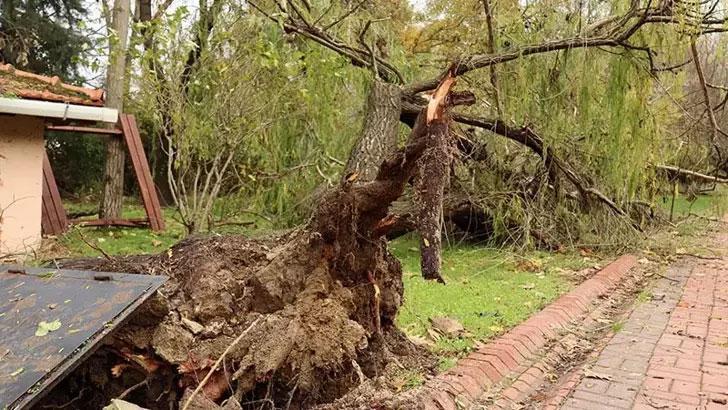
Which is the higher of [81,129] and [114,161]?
[81,129]

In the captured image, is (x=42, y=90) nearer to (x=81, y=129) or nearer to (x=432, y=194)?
(x=81, y=129)

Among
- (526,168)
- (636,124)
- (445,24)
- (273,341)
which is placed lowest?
(273,341)

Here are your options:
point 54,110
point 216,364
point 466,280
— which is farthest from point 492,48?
point 216,364

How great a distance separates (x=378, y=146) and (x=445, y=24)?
13.5 metres

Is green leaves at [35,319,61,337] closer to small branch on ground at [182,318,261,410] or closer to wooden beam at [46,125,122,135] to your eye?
small branch on ground at [182,318,261,410]

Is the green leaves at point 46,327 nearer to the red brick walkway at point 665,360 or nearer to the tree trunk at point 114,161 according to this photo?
the red brick walkway at point 665,360

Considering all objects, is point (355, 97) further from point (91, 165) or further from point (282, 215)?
point (91, 165)

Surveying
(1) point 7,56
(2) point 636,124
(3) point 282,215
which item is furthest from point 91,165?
(2) point 636,124

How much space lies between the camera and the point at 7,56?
16.8m

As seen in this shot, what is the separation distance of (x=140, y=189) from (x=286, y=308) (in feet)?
27.3

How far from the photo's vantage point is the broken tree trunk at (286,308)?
10.2 ft

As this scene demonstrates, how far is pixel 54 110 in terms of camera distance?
705 centimetres

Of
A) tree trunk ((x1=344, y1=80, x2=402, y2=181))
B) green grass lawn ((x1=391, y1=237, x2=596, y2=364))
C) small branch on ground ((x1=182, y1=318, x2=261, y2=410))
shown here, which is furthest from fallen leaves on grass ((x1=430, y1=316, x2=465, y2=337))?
tree trunk ((x1=344, y1=80, x2=402, y2=181))

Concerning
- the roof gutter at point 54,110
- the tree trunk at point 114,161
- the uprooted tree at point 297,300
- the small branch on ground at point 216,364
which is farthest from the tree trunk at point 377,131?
the tree trunk at point 114,161
